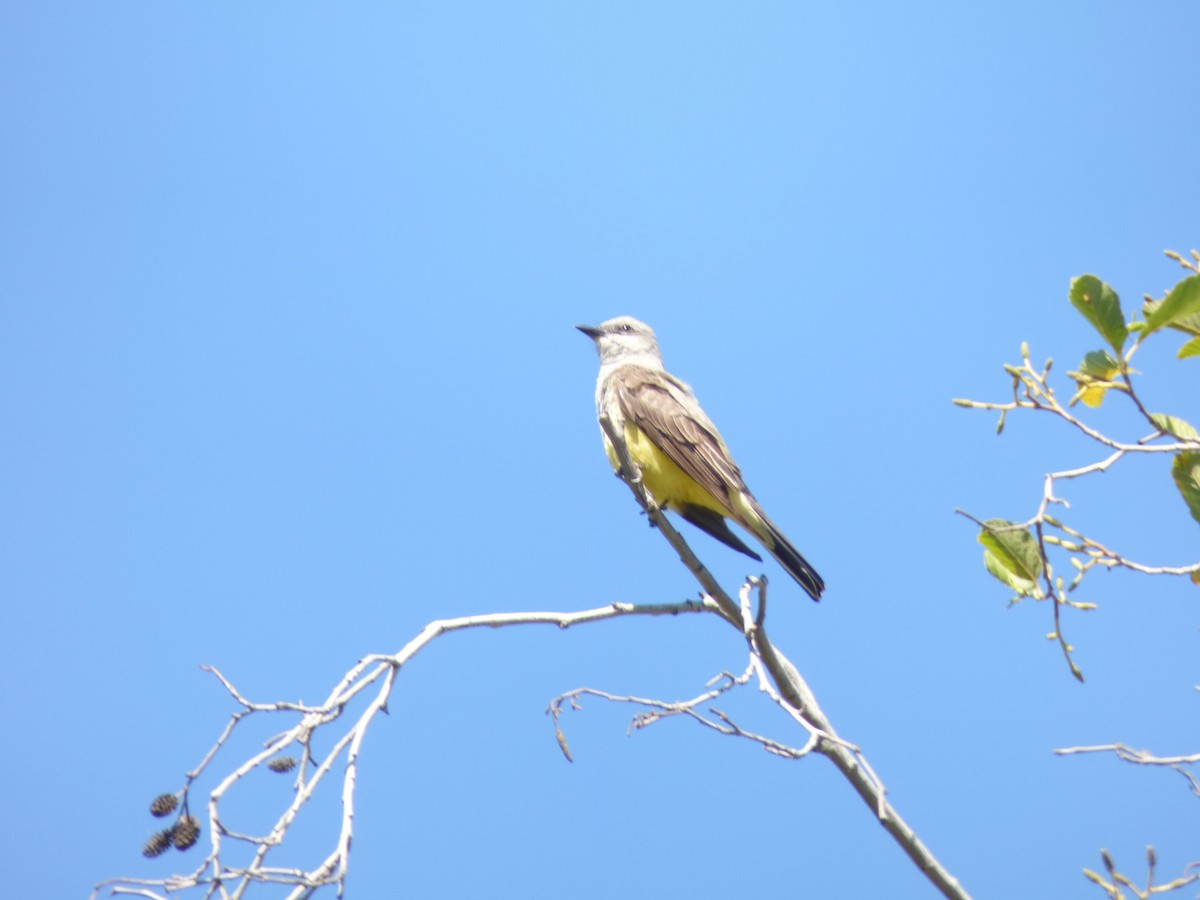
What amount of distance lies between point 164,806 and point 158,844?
10cm

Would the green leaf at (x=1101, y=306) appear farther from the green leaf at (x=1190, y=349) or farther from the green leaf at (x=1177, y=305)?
the green leaf at (x=1190, y=349)

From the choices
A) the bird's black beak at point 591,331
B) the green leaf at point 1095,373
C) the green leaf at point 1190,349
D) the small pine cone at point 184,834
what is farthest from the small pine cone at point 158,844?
the bird's black beak at point 591,331

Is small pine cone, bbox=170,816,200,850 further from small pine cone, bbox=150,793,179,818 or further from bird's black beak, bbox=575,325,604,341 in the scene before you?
bird's black beak, bbox=575,325,604,341

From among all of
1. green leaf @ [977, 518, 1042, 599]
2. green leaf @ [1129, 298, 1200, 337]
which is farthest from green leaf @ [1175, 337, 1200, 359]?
green leaf @ [977, 518, 1042, 599]

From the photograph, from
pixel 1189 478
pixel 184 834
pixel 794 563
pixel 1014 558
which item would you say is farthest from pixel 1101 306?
pixel 184 834

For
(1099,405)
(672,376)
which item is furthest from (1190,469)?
(672,376)

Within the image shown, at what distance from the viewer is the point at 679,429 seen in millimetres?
5809

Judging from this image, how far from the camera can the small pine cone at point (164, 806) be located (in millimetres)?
2801

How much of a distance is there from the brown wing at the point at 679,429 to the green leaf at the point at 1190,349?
2525 mm

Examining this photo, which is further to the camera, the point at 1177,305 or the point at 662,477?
the point at 662,477

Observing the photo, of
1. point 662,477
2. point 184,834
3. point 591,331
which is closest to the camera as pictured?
point 184,834

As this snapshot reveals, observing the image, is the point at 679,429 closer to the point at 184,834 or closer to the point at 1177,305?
the point at 1177,305

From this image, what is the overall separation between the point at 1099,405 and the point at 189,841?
2737mm

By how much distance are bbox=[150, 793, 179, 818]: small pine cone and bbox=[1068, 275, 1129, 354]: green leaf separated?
2718 millimetres
